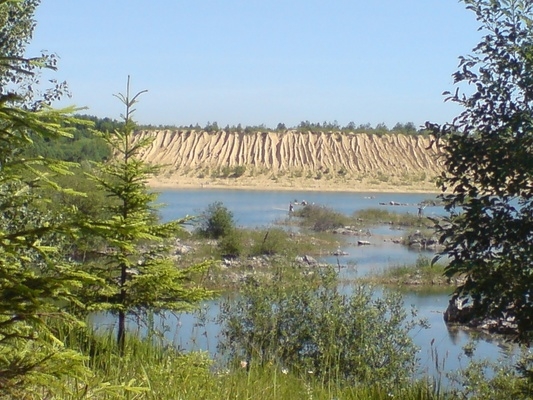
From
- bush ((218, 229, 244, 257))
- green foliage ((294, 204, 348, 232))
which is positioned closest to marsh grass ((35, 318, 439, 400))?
bush ((218, 229, 244, 257))

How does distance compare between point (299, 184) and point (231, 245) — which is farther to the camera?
point (299, 184)

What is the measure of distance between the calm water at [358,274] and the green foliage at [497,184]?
773mm

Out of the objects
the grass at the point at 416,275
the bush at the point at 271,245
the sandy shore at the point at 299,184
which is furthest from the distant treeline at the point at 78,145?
the sandy shore at the point at 299,184

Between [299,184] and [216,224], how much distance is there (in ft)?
155

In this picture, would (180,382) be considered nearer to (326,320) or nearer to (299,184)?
(326,320)

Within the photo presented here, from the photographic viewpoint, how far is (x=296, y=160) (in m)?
95.2

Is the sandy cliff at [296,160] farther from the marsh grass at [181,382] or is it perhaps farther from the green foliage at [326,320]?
the marsh grass at [181,382]

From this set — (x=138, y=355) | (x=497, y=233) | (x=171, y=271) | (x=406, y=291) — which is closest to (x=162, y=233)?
(x=171, y=271)

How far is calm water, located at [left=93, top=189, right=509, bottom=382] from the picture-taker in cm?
909

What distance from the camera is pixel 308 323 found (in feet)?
42.9

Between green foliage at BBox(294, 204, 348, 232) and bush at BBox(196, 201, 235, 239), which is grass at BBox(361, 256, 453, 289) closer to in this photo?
bush at BBox(196, 201, 235, 239)

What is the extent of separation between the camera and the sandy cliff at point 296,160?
80.8 metres

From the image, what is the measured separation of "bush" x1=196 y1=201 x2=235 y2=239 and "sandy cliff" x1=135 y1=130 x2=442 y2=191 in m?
40.4

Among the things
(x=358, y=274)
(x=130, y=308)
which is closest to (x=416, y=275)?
(x=358, y=274)
